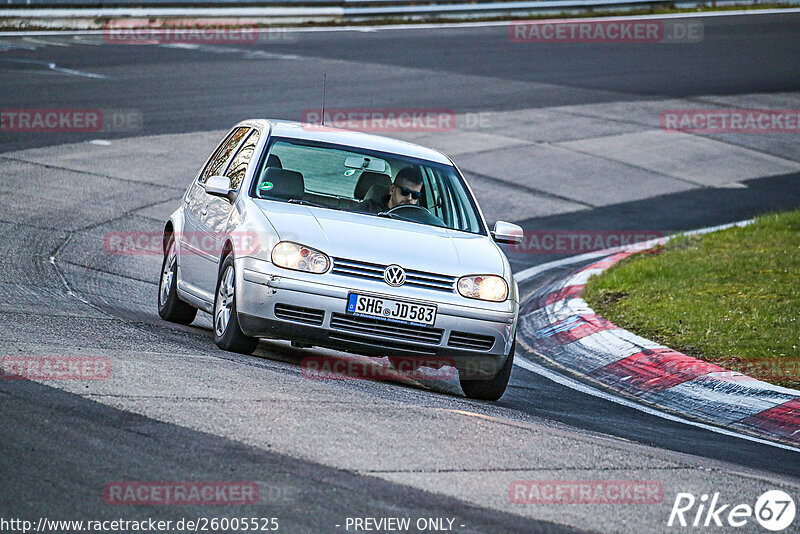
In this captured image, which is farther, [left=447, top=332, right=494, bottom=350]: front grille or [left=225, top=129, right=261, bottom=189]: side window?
[left=225, top=129, right=261, bottom=189]: side window

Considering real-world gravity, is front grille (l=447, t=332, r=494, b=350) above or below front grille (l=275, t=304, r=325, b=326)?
below

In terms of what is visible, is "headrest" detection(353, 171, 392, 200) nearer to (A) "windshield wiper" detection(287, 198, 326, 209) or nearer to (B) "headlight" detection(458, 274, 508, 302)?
(A) "windshield wiper" detection(287, 198, 326, 209)

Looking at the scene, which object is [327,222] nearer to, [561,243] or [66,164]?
[561,243]

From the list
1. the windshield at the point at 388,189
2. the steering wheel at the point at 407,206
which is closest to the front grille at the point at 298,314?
the windshield at the point at 388,189

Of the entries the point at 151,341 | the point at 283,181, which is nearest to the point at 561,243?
the point at 283,181

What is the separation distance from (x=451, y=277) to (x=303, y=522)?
3234mm

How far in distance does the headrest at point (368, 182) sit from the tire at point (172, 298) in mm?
1517

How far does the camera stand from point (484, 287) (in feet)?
25.5

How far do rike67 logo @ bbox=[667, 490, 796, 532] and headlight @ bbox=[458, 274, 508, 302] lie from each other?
96.8 inches

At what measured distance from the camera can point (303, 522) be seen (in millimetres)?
4633

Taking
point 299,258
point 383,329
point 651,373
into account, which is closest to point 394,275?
point 383,329

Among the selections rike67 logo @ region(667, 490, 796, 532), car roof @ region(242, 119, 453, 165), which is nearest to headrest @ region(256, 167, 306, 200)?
car roof @ region(242, 119, 453, 165)

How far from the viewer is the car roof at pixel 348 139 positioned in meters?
8.98

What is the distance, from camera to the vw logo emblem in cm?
750
